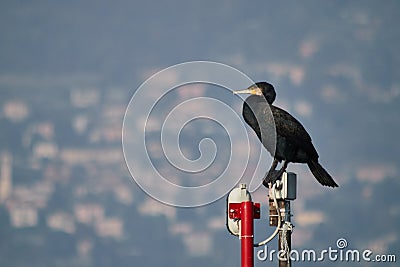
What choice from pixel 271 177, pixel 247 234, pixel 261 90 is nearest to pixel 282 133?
pixel 261 90

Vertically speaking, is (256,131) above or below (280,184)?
above

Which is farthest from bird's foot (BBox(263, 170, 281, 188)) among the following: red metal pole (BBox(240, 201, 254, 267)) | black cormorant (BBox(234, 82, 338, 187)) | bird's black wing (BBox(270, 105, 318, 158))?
bird's black wing (BBox(270, 105, 318, 158))

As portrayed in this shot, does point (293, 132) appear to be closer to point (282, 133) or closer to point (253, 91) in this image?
point (282, 133)

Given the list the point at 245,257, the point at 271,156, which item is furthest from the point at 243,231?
the point at 271,156

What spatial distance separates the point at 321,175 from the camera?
18.9 meters

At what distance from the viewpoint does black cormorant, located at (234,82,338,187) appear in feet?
61.7

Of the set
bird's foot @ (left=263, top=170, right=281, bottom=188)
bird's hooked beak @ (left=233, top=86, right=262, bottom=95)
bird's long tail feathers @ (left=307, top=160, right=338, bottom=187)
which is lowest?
bird's foot @ (left=263, top=170, right=281, bottom=188)

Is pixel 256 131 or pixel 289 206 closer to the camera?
pixel 289 206

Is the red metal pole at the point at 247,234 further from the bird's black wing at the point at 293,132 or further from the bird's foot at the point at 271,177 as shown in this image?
the bird's black wing at the point at 293,132

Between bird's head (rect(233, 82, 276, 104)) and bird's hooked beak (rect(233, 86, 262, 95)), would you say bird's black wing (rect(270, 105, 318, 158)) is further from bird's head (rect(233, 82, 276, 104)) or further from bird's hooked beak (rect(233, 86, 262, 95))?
bird's hooked beak (rect(233, 86, 262, 95))

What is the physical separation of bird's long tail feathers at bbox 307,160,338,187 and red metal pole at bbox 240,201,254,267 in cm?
245

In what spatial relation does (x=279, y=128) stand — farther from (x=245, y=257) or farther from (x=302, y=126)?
(x=245, y=257)

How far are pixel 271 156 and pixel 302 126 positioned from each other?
36.9 inches

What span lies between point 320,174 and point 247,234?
2.71 m
